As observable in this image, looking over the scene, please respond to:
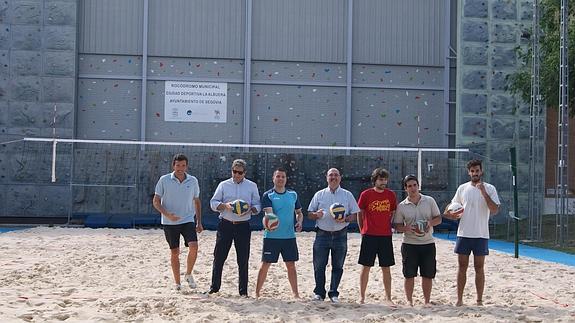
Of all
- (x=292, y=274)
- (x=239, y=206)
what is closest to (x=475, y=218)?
(x=292, y=274)

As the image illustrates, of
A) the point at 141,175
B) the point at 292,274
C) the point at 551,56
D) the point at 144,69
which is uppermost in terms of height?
the point at 144,69

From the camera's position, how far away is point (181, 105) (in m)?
19.4

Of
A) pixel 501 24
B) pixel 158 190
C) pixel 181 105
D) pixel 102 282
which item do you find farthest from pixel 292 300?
pixel 501 24

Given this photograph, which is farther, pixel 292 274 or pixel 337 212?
pixel 292 274

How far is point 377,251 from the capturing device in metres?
6.93

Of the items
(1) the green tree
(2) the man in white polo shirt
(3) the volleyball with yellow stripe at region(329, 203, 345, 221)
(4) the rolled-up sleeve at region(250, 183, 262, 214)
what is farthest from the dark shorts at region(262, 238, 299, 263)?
(1) the green tree

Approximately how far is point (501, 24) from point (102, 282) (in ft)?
46.6

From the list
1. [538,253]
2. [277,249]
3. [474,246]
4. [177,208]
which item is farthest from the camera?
[538,253]

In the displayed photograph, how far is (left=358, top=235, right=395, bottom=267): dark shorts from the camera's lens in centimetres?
689

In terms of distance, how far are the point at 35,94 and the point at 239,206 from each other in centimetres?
1317

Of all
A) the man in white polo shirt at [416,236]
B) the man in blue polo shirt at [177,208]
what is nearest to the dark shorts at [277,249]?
the man in blue polo shirt at [177,208]

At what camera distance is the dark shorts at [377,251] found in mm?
6887

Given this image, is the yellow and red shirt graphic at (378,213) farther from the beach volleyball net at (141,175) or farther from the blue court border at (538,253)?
the beach volleyball net at (141,175)

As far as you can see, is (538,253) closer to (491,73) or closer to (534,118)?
(534,118)
